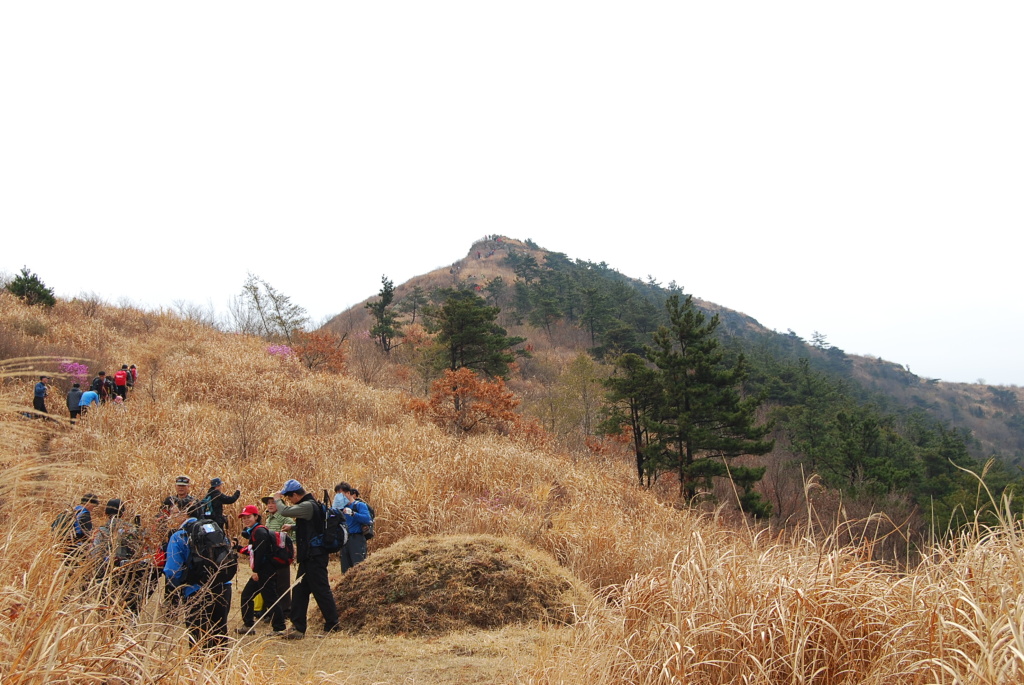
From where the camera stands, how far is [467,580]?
5.94 metres

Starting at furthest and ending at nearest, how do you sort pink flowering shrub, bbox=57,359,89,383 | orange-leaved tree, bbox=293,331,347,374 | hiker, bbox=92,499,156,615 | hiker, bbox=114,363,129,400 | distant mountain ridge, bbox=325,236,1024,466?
1. distant mountain ridge, bbox=325,236,1024,466
2. orange-leaved tree, bbox=293,331,347,374
3. pink flowering shrub, bbox=57,359,89,383
4. hiker, bbox=114,363,129,400
5. hiker, bbox=92,499,156,615

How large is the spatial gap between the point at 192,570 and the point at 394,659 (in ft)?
6.00

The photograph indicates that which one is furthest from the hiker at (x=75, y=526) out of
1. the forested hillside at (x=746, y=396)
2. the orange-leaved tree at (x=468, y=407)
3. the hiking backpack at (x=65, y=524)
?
the orange-leaved tree at (x=468, y=407)

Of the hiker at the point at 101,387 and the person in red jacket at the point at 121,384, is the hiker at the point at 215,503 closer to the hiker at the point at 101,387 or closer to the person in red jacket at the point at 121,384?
the hiker at the point at 101,387

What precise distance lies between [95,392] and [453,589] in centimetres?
1017

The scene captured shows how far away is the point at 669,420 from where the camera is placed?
59.8ft

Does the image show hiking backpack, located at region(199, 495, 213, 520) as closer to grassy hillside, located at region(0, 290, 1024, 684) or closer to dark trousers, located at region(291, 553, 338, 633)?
grassy hillside, located at region(0, 290, 1024, 684)

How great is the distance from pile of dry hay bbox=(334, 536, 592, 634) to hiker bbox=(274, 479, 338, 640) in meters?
0.33

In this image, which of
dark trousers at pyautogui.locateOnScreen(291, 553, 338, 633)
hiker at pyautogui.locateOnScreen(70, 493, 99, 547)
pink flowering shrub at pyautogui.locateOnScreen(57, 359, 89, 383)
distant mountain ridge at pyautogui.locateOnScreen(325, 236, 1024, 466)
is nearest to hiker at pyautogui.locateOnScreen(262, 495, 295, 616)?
dark trousers at pyautogui.locateOnScreen(291, 553, 338, 633)

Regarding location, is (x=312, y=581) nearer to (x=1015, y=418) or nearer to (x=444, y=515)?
(x=444, y=515)

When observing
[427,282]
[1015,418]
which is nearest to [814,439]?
[427,282]

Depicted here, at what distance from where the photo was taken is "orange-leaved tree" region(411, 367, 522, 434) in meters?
16.3

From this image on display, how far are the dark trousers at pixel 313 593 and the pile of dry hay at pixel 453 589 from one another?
23 cm

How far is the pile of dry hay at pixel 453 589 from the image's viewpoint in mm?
5609
